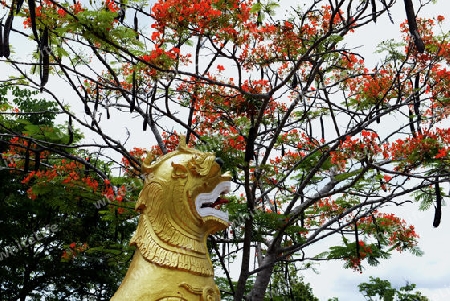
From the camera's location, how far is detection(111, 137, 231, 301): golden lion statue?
4.80 metres

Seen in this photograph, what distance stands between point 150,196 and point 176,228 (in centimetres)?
39

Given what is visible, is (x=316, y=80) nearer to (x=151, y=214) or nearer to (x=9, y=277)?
(x=151, y=214)

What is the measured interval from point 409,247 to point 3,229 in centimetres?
1065

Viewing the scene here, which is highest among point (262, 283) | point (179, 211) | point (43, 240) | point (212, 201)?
point (43, 240)

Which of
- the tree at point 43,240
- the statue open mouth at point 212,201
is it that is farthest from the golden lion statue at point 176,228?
the tree at point 43,240

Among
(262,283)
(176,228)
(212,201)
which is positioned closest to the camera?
(176,228)

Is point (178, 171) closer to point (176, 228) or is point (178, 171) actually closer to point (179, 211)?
point (179, 211)

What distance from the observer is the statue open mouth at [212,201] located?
5244 millimetres

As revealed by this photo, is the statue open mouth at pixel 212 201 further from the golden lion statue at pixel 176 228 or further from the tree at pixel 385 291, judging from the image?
the tree at pixel 385 291

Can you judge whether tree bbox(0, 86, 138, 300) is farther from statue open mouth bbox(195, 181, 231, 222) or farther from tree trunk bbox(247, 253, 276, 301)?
statue open mouth bbox(195, 181, 231, 222)

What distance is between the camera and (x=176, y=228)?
5.11 meters

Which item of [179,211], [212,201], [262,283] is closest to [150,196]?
[179,211]

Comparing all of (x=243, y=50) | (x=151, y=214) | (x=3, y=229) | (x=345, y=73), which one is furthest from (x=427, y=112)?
(x=3, y=229)

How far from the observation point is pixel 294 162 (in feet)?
37.0
